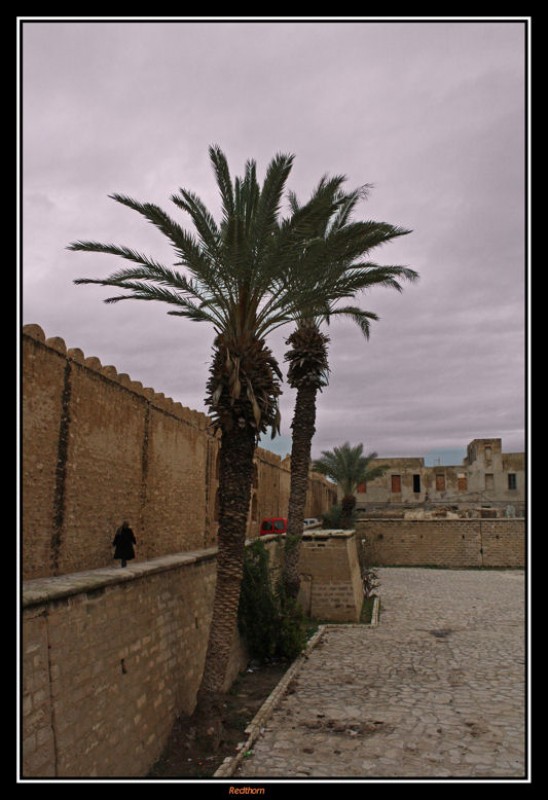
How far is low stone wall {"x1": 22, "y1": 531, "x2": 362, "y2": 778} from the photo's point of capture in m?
4.81

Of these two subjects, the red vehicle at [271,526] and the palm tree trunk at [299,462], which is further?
the red vehicle at [271,526]

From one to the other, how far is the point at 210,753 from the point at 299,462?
310 inches

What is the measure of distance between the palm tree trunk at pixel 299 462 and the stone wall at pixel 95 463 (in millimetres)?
2348

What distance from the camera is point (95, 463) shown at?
8.30m

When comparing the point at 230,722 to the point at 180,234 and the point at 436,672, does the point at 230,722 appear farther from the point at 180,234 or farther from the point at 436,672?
the point at 180,234

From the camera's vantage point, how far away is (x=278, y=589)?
13.3 m

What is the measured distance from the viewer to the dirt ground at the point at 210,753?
6656 millimetres

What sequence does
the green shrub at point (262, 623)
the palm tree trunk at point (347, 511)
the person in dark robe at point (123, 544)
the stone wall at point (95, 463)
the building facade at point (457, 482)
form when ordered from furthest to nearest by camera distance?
the building facade at point (457, 482) → the palm tree trunk at point (347, 511) → the green shrub at point (262, 623) → the person in dark robe at point (123, 544) → the stone wall at point (95, 463)

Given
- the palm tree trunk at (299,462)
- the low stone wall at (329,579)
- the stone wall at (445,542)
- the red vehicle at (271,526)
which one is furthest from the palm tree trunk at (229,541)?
the stone wall at (445,542)

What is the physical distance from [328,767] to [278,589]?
21.7ft

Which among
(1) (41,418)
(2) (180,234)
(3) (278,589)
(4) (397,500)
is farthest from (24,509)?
(4) (397,500)

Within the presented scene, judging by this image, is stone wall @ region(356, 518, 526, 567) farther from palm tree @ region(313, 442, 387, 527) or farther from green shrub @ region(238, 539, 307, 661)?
green shrub @ region(238, 539, 307, 661)

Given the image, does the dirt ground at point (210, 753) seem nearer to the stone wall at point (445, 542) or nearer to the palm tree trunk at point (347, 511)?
the palm tree trunk at point (347, 511)

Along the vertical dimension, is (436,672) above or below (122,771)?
below
